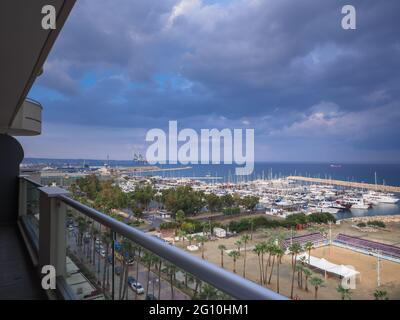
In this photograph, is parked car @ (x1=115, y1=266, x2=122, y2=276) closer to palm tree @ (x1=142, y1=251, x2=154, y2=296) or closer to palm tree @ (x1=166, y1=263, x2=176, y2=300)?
palm tree @ (x1=142, y1=251, x2=154, y2=296)

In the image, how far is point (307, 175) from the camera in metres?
32.0

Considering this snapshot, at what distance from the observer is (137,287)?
48.9 inches

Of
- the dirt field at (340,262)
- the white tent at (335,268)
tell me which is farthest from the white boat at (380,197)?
the white tent at (335,268)

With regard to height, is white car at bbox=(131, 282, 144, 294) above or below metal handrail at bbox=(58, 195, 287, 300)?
below

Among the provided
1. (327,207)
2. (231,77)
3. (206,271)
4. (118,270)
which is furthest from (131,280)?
(231,77)

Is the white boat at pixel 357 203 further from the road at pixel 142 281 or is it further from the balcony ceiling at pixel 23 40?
the balcony ceiling at pixel 23 40

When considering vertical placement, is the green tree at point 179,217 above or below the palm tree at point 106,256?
below

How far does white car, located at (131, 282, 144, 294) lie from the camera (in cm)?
121

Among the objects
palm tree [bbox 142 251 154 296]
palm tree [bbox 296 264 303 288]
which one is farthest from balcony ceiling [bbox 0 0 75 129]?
palm tree [bbox 296 264 303 288]

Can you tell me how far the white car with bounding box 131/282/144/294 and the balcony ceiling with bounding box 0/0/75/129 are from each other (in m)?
1.77

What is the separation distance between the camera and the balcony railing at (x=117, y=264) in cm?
71

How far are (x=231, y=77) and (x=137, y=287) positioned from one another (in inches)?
2177

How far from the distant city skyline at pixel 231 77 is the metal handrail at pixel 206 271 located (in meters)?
2.91

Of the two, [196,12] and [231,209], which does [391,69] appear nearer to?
[196,12]
